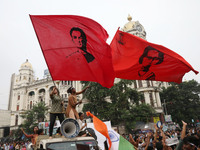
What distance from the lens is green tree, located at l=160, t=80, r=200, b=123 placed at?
130 feet

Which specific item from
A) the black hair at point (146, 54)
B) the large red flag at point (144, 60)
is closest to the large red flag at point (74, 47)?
the large red flag at point (144, 60)

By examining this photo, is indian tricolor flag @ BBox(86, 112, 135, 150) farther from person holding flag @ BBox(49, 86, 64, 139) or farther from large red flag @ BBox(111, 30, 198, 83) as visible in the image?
large red flag @ BBox(111, 30, 198, 83)

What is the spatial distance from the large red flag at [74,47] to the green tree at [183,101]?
3710 centimetres

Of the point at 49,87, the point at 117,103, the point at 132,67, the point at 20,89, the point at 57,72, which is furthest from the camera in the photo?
the point at 20,89

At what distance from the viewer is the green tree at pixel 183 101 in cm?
3971

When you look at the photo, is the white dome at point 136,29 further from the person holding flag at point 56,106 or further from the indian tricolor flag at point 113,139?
the person holding flag at point 56,106

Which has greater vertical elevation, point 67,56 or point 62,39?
point 62,39

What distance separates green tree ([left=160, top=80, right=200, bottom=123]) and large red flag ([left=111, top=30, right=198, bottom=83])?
34875 mm

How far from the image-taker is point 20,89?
55.0 metres

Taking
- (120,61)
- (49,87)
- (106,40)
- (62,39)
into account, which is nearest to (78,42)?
(62,39)

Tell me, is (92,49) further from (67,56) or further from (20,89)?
(20,89)

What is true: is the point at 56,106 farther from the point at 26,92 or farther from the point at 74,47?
the point at 26,92

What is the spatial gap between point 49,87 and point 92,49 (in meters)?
47.6

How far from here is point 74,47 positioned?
585 centimetres
